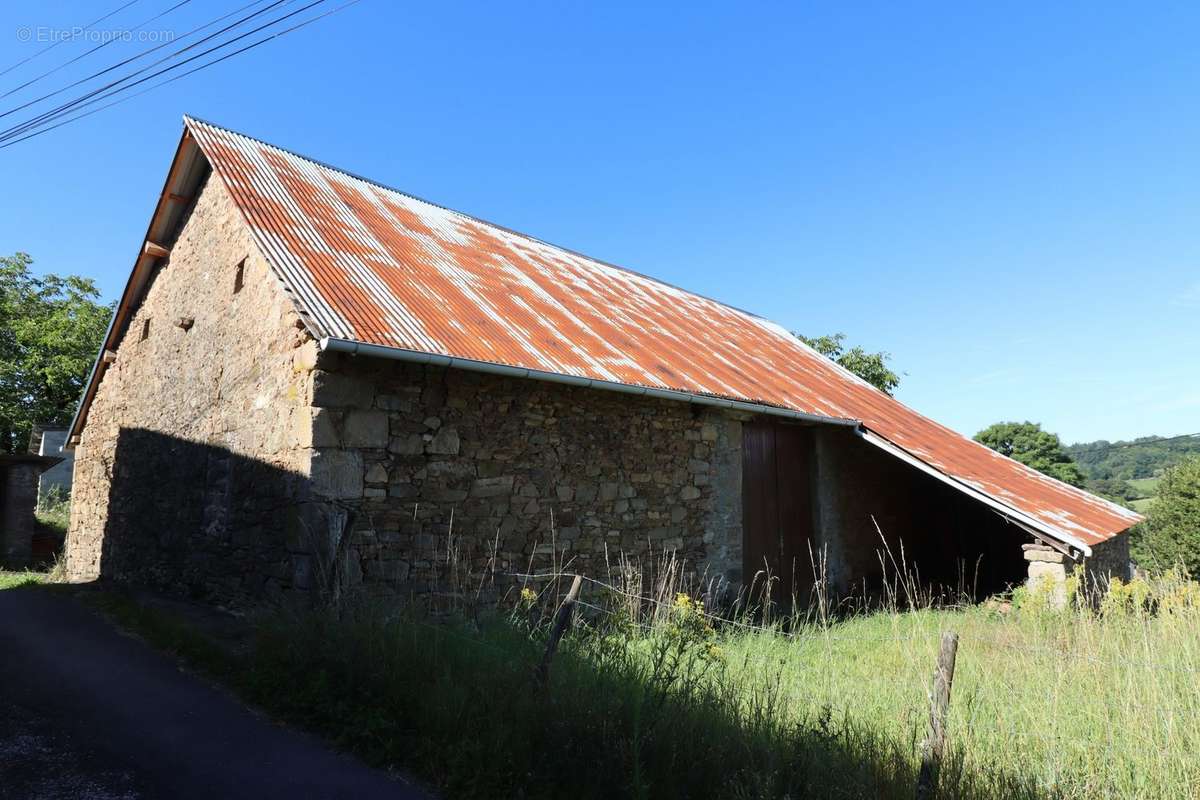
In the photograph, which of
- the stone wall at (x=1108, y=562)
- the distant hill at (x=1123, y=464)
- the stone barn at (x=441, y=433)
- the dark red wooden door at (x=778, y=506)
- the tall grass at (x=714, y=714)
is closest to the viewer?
the tall grass at (x=714, y=714)

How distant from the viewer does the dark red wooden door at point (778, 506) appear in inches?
363

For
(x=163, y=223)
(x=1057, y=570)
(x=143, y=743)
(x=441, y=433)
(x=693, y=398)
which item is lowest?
(x=143, y=743)

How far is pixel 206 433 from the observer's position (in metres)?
7.84

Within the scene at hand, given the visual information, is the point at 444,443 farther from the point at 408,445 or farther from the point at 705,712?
the point at 705,712

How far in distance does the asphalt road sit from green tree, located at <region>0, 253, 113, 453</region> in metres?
24.8

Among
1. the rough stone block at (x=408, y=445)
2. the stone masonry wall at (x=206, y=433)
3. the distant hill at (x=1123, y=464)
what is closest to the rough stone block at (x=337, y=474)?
the stone masonry wall at (x=206, y=433)

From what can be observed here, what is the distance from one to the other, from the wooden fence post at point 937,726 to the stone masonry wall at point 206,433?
4.71m

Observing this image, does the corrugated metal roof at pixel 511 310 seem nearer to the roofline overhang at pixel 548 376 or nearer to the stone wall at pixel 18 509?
the roofline overhang at pixel 548 376

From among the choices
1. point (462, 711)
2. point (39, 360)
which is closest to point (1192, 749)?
point (462, 711)

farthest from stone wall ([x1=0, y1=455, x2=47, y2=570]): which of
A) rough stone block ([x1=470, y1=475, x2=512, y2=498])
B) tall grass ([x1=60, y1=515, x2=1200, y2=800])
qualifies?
rough stone block ([x1=470, y1=475, x2=512, y2=498])

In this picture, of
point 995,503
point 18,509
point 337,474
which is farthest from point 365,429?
point 18,509

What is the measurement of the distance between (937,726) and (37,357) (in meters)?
31.0

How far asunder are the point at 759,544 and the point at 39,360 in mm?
27370

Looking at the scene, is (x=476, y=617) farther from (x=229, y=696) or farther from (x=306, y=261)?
(x=306, y=261)
